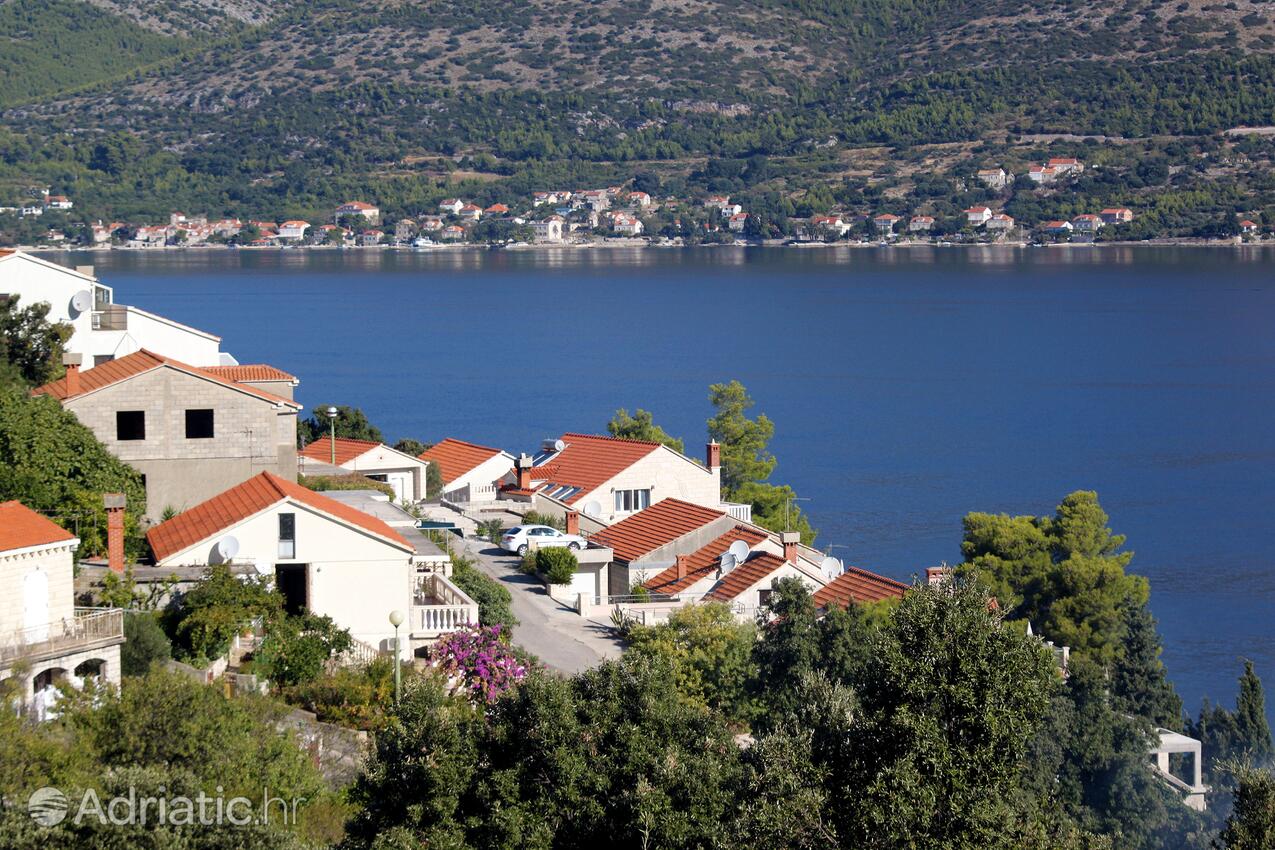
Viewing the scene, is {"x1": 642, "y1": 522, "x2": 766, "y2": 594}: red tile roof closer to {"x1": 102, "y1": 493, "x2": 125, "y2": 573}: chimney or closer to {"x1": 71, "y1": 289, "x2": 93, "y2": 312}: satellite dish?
{"x1": 102, "y1": 493, "x2": 125, "y2": 573}: chimney

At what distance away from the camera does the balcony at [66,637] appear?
13086 mm

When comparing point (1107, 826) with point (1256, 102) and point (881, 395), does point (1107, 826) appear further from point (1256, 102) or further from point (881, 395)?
point (1256, 102)

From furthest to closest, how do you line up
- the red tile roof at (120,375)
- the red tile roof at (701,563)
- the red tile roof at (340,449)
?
the red tile roof at (340,449) → the red tile roof at (701,563) → the red tile roof at (120,375)

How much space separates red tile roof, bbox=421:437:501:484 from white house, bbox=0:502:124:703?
17214 millimetres

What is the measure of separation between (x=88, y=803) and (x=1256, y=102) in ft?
650

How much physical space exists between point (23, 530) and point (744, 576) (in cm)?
1039

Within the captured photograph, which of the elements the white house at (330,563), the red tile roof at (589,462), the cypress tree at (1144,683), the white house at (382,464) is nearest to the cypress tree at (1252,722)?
the cypress tree at (1144,683)

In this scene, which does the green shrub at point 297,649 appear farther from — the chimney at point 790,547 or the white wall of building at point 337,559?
the chimney at point 790,547

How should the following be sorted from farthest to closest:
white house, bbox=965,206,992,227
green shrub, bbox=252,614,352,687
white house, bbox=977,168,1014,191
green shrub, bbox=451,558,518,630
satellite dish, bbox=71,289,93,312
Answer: white house, bbox=977,168,1014,191, white house, bbox=965,206,992,227, satellite dish, bbox=71,289,93,312, green shrub, bbox=451,558,518,630, green shrub, bbox=252,614,352,687

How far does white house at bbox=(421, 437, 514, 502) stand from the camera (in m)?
30.6

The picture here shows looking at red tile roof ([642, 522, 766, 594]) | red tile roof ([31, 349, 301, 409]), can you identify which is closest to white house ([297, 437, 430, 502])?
red tile roof ([642, 522, 766, 594])

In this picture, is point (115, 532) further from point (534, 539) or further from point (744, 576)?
point (534, 539)

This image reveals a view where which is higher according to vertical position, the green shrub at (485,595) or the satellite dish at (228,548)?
the satellite dish at (228,548)

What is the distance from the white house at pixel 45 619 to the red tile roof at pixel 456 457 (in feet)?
56.5
